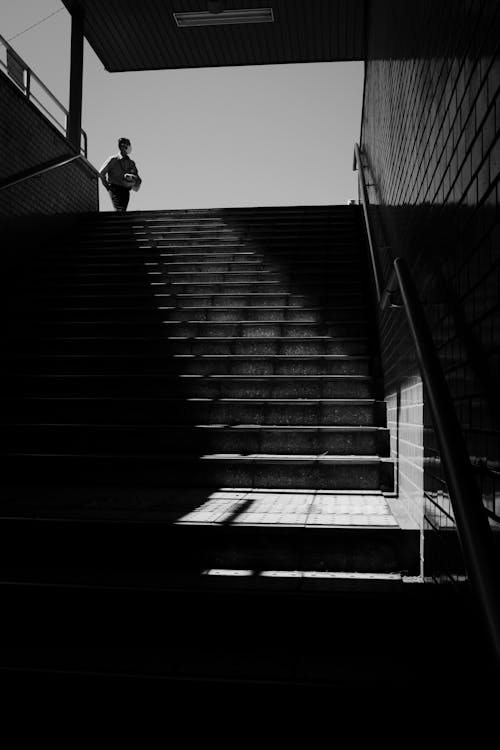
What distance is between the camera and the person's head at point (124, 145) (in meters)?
9.21

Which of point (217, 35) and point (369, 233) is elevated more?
point (217, 35)

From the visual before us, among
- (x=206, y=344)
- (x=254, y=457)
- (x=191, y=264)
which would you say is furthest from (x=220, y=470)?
(x=191, y=264)

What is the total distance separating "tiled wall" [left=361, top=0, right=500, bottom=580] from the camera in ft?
4.72

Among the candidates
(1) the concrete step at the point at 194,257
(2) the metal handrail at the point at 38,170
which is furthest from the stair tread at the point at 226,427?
(2) the metal handrail at the point at 38,170

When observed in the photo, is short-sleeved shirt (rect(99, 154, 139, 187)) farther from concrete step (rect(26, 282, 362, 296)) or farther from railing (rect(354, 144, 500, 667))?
railing (rect(354, 144, 500, 667))

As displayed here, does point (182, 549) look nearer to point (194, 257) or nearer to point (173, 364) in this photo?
point (173, 364)

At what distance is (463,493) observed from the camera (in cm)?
125

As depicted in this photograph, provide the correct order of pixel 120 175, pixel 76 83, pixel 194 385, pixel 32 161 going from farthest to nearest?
pixel 120 175 → pixel 76 83 → pixel 32 161 → pixel 194 385

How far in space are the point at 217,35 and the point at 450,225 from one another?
32.4 feet

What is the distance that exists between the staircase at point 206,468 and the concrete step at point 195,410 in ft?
0.04

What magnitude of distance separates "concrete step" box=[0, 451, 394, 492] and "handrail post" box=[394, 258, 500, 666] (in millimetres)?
1666

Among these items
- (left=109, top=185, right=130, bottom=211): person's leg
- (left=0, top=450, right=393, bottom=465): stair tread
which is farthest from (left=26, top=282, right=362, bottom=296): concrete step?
(left=109, top=185, right=130, bottom=211): person's leg

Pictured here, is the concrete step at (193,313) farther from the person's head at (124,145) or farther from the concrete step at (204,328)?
the person's head at (124,145)

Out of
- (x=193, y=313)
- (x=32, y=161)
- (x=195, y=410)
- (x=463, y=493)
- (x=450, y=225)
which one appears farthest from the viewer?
(x=32, y=161)
